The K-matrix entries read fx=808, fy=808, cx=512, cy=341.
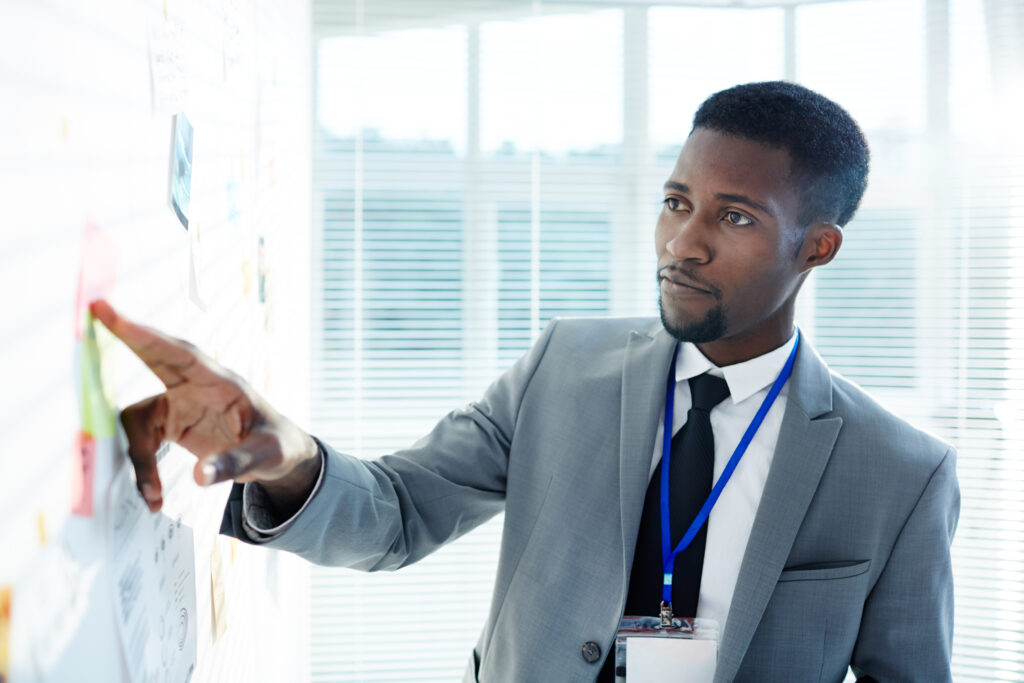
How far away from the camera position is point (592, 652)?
1.39 m

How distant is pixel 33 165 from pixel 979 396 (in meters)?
2.91

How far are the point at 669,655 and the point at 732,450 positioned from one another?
38cm

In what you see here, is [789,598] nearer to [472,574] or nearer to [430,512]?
[430,512]

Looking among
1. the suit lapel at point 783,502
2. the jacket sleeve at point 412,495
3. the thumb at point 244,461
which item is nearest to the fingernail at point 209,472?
the thumb at point 244,461

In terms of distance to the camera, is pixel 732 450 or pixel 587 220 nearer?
pixel 732 450

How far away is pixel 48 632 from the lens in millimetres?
603

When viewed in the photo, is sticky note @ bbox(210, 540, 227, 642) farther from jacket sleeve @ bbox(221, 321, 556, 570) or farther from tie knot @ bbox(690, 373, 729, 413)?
tie knot @ bbox(690, 373, 729, 413)

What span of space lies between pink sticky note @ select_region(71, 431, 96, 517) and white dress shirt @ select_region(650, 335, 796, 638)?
1.01 meters

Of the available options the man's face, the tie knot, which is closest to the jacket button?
the tie knot

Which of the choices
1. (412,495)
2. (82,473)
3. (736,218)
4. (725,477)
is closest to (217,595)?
(412,495)

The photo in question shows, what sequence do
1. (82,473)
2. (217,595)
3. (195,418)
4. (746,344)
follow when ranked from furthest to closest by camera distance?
(746,344), (217,595), (195,418), (82,473)

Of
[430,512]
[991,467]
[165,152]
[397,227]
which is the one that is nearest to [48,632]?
[165,152]

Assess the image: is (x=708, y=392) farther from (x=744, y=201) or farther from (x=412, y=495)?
(x=412, y=495)

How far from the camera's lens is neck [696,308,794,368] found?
1555 mm
